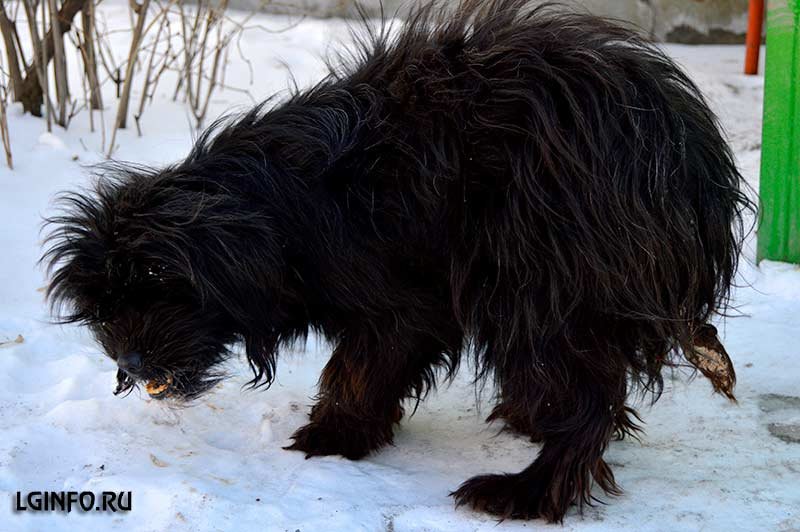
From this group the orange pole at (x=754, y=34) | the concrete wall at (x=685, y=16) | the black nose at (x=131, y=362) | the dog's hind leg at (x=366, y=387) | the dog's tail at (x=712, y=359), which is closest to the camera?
the black nose at (x=131, y=362)

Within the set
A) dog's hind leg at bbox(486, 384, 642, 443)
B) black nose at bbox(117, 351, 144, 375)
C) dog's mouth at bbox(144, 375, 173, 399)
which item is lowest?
dog's hind leg at bbox(486, 384, 642, 443)

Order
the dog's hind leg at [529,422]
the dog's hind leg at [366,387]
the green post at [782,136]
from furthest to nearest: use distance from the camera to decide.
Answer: the green post at [782,136], the dog's hind leg at [529,422], the dog's hind leg at [366,387]

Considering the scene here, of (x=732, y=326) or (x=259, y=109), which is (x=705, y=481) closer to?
(x=732, y=326)

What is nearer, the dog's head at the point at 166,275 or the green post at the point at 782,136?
the dog's head at the point at 166,275

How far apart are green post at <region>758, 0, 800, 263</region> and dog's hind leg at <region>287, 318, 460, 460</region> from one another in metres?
2.10

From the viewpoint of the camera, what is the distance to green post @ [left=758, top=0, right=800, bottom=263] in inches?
184

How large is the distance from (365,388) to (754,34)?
15.4ft

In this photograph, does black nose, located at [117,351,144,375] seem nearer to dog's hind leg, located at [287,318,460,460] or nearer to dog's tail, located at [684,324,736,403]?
dog's hind leg, located at [287,318,460,460]

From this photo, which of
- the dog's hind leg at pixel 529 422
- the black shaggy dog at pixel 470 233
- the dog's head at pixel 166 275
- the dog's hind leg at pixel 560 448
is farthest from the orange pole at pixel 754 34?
the dog's head at pixel 166 275

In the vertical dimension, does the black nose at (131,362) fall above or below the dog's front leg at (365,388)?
above

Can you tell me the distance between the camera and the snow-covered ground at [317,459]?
2977mm

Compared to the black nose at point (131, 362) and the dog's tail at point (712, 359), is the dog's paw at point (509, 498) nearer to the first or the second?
the dog's tail at point (712, 359)

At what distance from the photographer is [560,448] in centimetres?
301

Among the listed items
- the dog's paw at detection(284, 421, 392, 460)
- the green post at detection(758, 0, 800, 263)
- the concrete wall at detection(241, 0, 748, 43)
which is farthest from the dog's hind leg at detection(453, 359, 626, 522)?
the concrete wall at detection(241, 0, 748, 43)
